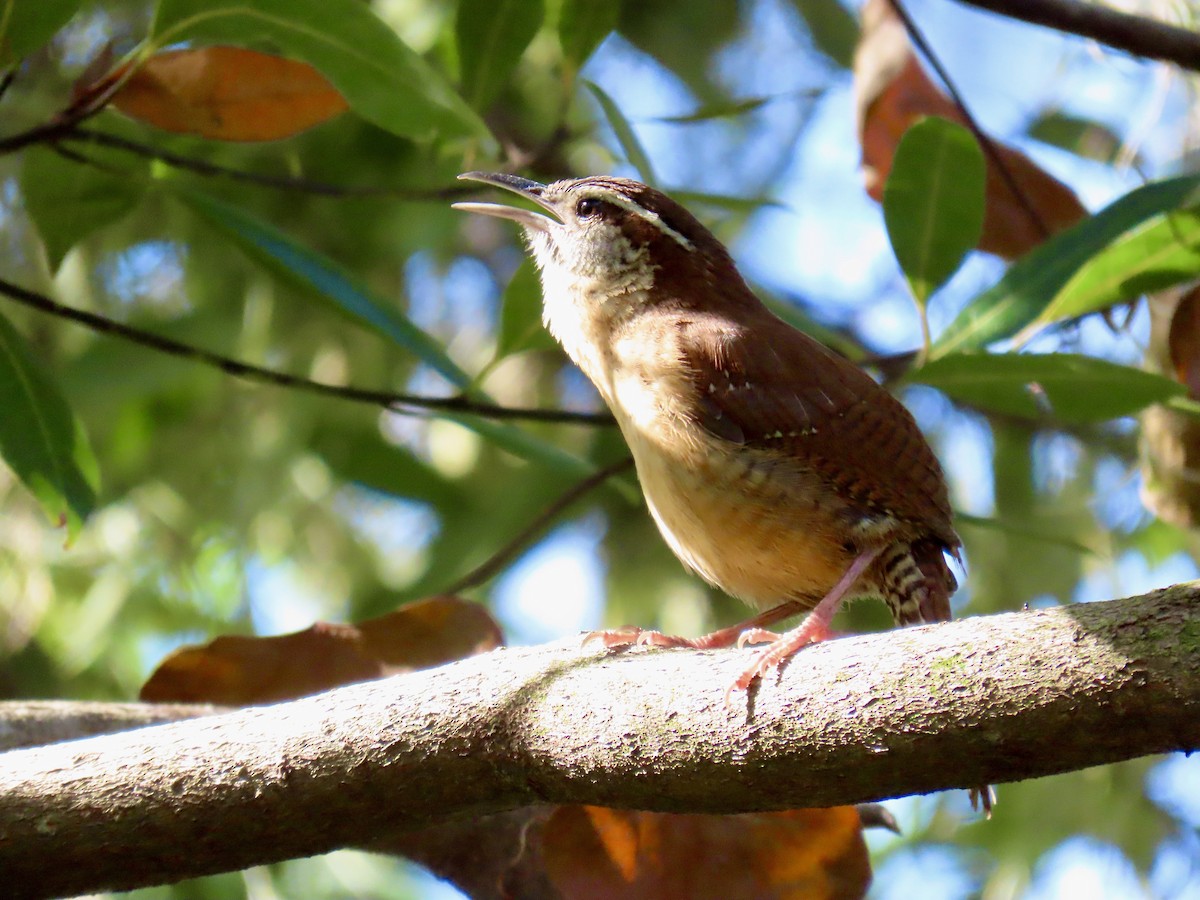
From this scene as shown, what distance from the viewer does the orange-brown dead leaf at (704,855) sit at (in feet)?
8.05

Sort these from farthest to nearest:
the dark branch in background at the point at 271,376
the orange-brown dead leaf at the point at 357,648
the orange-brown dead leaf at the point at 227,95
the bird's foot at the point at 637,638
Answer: the orange-brown dead leaf at the point at 357,648 < the orange-brown dead leaf at the point at 227,95 < the dark branch in background at the point at 271,376 < the bird's foot at the point at 637,638

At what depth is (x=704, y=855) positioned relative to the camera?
8.25ft

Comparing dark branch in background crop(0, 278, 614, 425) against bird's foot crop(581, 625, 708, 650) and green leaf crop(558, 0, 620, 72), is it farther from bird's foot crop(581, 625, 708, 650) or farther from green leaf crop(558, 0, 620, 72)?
green leaf crop(558, 0, 620, 72)

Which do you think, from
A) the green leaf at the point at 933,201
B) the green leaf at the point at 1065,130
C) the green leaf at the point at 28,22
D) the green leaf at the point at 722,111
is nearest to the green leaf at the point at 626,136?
the green leaf at the point at 722,111

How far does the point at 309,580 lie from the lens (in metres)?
4.53

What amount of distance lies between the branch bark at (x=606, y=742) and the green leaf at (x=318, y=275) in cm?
106

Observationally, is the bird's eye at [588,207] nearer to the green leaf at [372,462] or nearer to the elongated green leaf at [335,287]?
the elongated green leaf at [335,287]

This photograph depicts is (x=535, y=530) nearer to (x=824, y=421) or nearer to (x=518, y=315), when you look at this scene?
(x=518, y=315)

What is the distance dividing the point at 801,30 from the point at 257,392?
84.8 inches

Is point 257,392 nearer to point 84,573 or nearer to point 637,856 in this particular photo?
point 84,573

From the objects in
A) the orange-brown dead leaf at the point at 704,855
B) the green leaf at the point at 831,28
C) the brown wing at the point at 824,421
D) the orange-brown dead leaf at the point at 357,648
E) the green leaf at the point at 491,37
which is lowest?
the orange-brown dead leaf at the point at 704,855

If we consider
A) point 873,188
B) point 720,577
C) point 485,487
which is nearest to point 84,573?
point 485,487

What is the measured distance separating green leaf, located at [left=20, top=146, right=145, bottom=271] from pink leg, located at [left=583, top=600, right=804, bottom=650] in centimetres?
151

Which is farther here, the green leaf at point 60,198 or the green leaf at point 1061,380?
the green leaf at point 60,198
